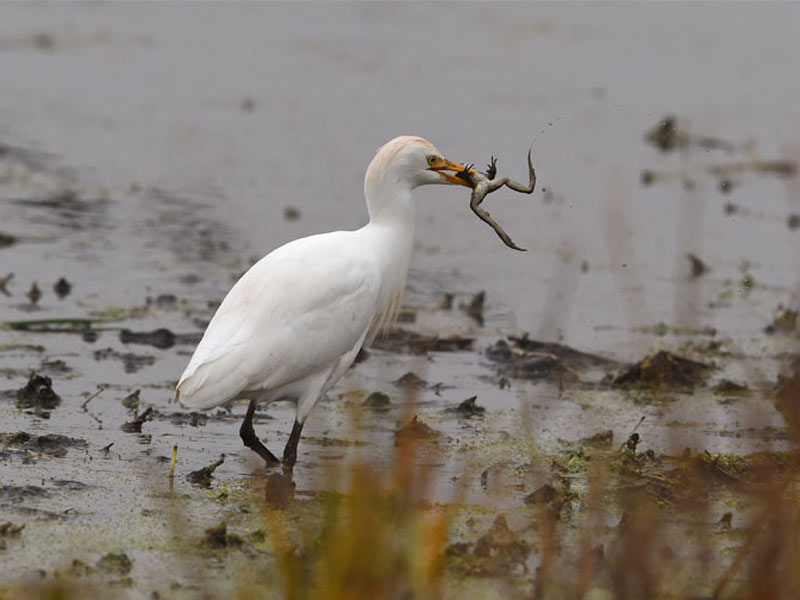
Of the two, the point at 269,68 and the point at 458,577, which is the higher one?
the point at 269,68

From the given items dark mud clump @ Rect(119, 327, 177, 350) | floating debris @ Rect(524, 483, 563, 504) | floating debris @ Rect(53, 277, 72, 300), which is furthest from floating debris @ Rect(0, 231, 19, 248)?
floating debris @ Rect(524, 483, 563, 504)

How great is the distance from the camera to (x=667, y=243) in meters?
12.5

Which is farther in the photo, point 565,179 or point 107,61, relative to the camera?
point 107,61

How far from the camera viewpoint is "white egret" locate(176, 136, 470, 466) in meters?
6.48

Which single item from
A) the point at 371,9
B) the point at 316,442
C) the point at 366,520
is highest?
the point at 371,9

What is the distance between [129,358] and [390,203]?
2167 mm

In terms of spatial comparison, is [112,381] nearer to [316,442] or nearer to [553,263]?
[316,442]

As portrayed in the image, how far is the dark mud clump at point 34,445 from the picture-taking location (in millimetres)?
6375

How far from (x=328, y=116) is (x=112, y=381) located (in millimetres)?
9398

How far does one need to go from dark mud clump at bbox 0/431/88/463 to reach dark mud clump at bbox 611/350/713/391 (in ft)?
10.6

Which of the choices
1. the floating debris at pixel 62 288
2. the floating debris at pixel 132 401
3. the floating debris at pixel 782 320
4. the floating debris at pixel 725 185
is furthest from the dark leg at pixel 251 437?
the floating debris at pixel 725 185

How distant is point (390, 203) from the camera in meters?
7.03

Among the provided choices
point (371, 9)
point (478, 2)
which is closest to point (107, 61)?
point (371, 9)

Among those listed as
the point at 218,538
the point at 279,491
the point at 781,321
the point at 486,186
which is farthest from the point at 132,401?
the point at 781,321
